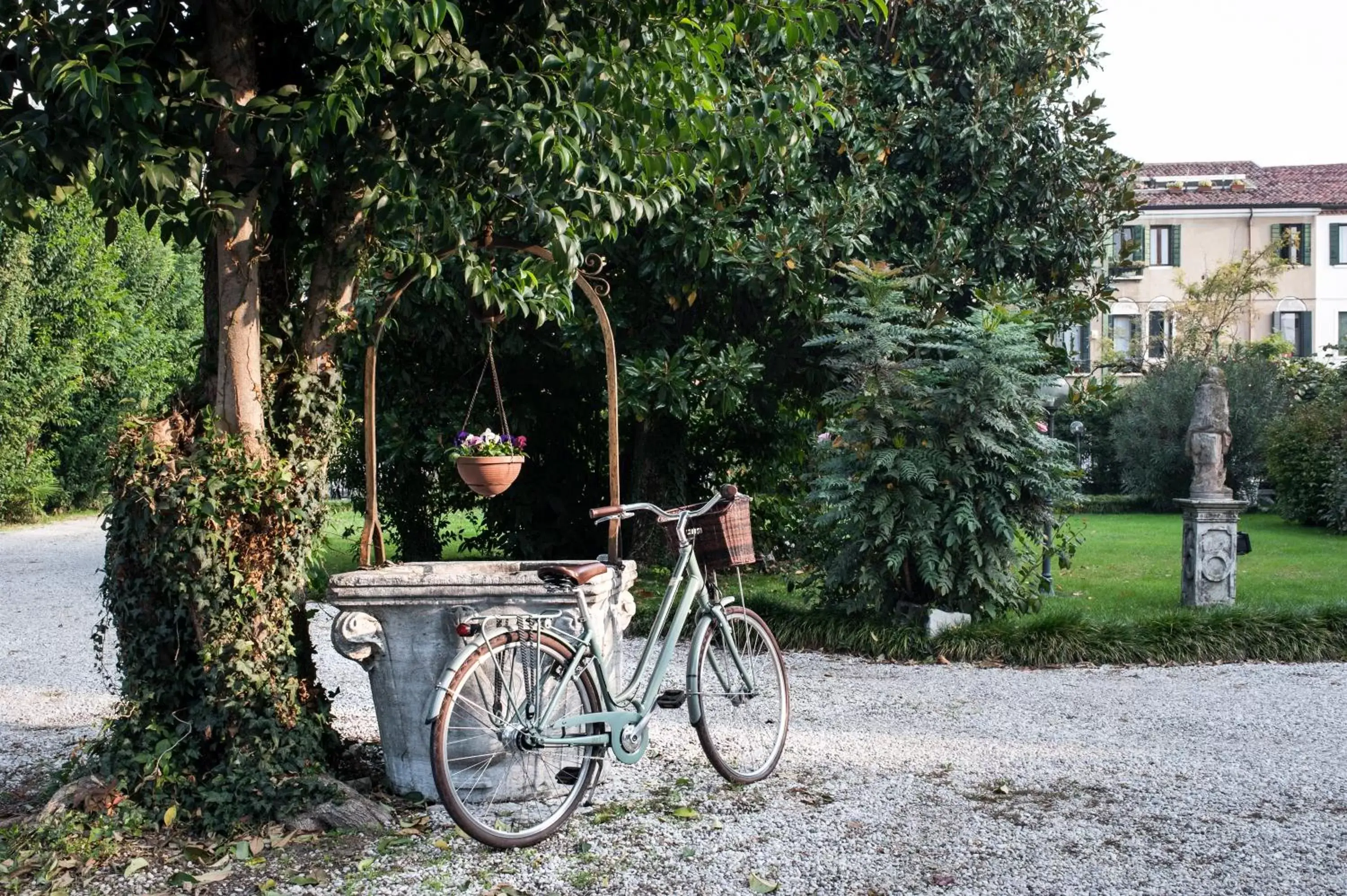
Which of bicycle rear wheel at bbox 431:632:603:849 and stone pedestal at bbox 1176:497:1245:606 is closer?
bicycle rear wheel at bbox 431:632:603:849

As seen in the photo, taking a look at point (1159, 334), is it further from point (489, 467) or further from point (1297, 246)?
point (489, 467)

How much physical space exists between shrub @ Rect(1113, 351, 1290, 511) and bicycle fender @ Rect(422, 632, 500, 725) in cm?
2338

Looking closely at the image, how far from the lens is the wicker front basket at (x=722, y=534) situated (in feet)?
16.4

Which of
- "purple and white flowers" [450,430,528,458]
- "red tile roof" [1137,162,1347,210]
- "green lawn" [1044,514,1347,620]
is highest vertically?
"red tile roof" [1137,162,1347,210]

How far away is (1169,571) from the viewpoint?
14320 millimetres

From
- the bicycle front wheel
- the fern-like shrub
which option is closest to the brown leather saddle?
the bicycle front wheel

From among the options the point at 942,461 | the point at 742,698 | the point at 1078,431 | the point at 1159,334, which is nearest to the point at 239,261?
the point at 742,698

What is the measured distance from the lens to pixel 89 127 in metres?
3.84

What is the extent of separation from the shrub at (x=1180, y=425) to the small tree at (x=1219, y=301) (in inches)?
205

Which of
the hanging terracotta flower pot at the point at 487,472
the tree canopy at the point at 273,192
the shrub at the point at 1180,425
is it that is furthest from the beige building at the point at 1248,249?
the tree canopy at the point at 273,192

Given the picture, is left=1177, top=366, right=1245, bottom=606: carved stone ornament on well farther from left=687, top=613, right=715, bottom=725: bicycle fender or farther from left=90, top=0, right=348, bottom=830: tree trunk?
left=90, top=0, right=348, bottom=830: tree trunk

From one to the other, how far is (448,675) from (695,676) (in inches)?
46.8

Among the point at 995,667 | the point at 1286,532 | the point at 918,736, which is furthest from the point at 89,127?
the point at 1286,532

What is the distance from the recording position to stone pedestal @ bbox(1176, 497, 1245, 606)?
34.1 feet
